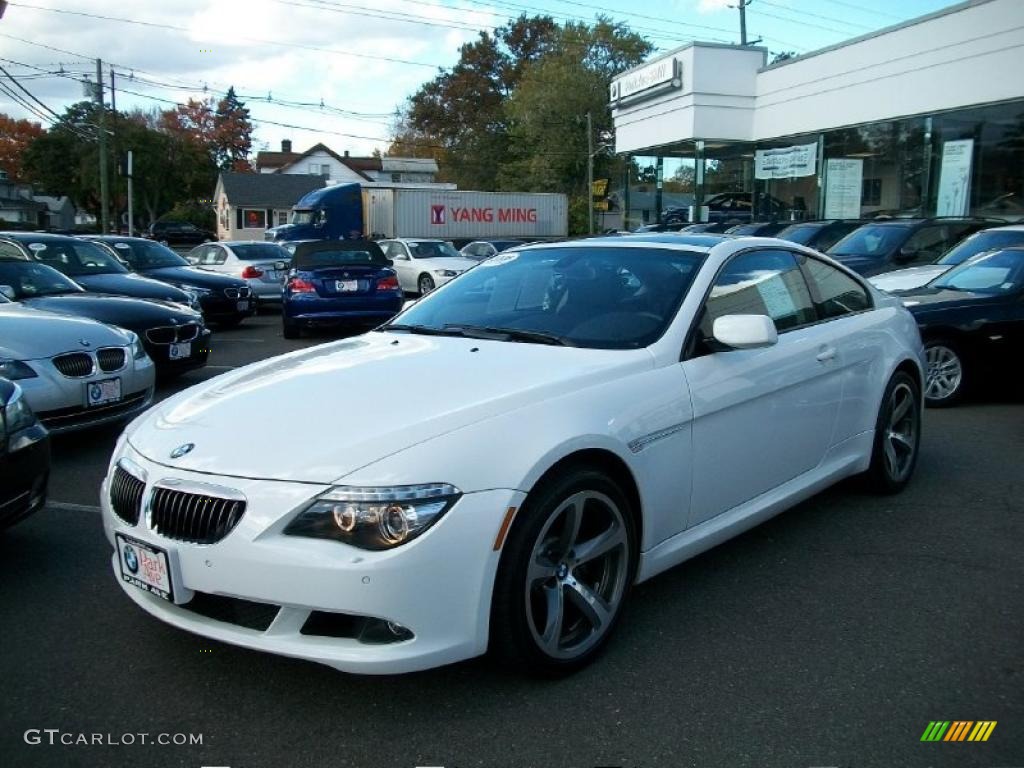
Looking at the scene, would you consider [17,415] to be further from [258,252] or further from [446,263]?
[446,263]

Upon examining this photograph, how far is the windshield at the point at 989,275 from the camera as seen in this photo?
7934 millimetres

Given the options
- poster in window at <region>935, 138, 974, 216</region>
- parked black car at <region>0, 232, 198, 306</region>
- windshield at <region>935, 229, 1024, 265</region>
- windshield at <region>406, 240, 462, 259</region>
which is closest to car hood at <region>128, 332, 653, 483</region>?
parked black car at <region>0, 232, 198, 306</region>

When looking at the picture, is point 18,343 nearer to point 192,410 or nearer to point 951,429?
point 192,410

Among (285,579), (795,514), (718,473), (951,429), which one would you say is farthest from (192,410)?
(951,429)

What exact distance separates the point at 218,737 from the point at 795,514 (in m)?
3.19

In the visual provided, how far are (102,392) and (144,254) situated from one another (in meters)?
9.08

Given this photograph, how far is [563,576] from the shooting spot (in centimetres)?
305

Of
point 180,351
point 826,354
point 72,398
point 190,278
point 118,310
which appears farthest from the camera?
point 190,278

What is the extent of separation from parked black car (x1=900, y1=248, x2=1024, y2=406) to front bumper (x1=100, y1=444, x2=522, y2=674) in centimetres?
601

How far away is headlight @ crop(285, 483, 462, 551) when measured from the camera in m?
2.63

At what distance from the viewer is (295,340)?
13.1 m

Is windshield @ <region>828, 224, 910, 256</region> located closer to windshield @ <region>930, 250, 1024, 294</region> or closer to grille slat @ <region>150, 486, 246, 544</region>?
windshield @ <region>930, 250, 1024, 294</region>

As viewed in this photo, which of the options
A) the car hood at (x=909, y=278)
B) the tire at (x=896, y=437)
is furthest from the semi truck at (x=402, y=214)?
the tire at (x=896, y=437)

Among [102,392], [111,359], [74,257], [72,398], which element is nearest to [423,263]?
[74,257]
